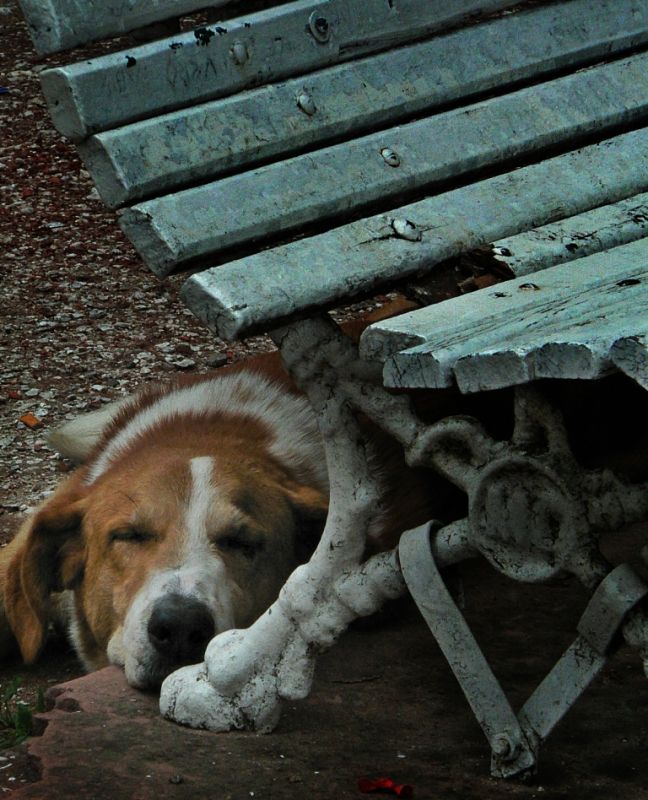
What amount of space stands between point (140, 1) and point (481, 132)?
2.40 ft

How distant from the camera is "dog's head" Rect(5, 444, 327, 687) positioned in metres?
3.41

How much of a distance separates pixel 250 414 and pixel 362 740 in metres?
1.56

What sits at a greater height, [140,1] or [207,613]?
[140,1]

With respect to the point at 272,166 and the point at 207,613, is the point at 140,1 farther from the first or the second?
the point at 207,613

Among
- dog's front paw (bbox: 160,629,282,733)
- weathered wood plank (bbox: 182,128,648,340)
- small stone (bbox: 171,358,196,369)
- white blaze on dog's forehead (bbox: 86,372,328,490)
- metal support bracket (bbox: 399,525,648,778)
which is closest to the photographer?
weathered wood plank (bbox: 182,128,648,340)

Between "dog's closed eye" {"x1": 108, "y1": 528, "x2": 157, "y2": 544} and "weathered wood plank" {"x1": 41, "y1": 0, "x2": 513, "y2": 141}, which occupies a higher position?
"weathered wood plank" {"x1": 41, "y1": 0, "x2": 513, "y2": 141}

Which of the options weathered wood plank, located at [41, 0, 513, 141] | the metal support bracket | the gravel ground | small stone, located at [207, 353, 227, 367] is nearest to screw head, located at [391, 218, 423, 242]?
weathered wood plank, located at [41, 0, 513, 141]

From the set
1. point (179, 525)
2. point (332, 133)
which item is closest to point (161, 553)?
point (179, 525)

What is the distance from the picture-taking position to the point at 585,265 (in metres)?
2.61

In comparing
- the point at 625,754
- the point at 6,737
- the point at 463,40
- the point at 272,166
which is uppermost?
the point at 463,40

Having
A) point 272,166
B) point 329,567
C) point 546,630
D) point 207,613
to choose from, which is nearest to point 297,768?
point 329,567

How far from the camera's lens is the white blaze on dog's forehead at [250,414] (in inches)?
167

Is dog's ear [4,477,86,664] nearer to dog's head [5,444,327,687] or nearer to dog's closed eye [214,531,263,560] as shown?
dog's head [5,444,327,687]

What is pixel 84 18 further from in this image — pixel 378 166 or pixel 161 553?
pixel 161 553
